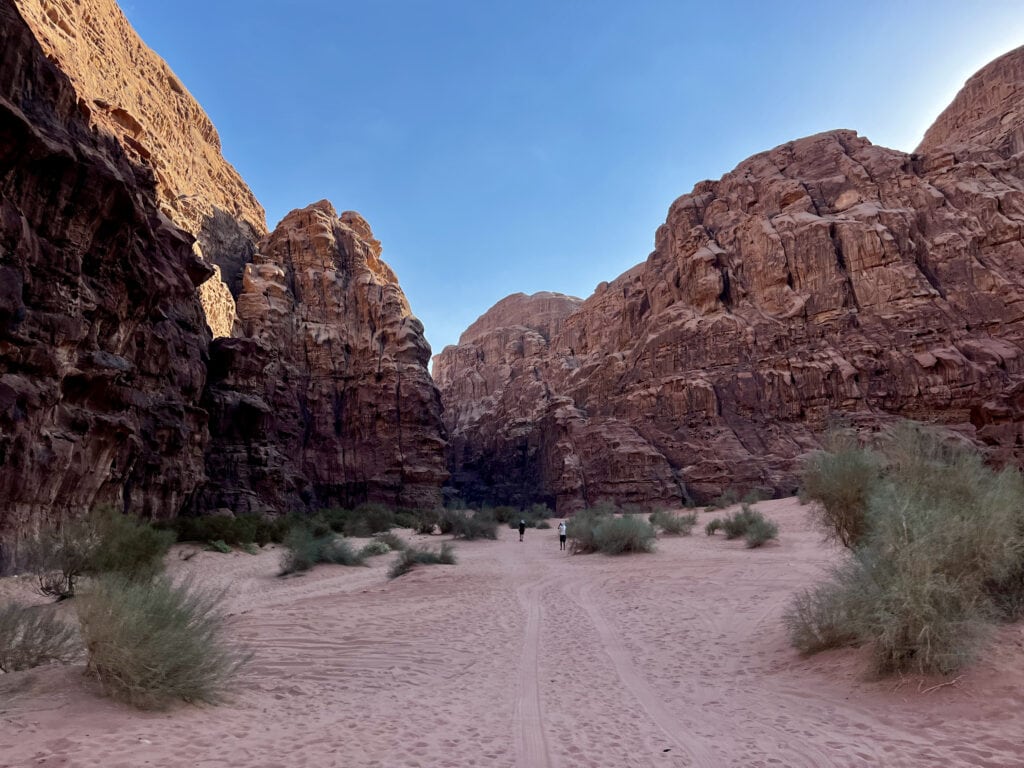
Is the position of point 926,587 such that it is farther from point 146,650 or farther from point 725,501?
point 725,501

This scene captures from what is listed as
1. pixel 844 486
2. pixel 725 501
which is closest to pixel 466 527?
pixel 725 501

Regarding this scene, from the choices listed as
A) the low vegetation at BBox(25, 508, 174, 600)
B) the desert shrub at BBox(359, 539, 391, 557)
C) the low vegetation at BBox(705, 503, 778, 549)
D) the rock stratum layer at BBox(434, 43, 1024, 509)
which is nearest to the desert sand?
the low vegetation at BBox(25, 508, 174, 600)

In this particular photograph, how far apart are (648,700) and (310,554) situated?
12.7 metres

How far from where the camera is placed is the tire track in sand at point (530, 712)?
3.70 metres

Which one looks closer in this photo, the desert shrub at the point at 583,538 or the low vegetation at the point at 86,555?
the low vegetation at the point at 86,555

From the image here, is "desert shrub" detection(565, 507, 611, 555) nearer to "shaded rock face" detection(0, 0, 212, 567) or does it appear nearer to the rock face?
"shaded rock face" detection(0, 0, 212, 567)

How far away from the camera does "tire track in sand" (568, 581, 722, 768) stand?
3758mm

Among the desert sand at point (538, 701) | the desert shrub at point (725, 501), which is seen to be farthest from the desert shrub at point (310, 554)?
the desert shrub at point (725, 501)

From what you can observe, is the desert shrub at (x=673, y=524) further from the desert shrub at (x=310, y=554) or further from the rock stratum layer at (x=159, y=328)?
the rock stratum layer at (x=159, y=328)

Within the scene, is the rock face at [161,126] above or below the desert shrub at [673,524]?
above

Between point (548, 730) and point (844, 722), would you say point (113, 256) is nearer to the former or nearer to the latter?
point (548, 730)

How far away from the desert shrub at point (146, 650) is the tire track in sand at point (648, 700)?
3586mm

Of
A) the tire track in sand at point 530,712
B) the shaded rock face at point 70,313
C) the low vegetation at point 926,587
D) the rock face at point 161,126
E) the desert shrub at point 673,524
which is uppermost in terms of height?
the rock face at point 161,126

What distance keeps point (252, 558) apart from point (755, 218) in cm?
4460
